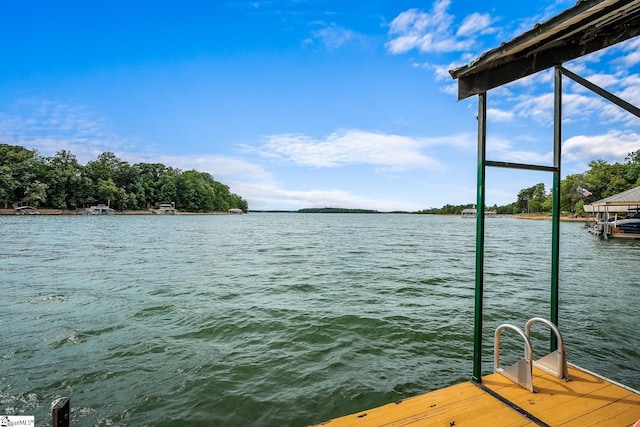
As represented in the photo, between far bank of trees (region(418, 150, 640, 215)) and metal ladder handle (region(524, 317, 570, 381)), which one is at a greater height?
far bank of trees (region(418, 150, 640, 215))

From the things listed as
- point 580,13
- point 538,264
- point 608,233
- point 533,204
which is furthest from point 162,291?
point 533,204

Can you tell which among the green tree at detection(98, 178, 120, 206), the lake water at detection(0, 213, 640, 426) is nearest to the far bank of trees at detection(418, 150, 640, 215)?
the lake water at detection(0, 213, 640, 426)

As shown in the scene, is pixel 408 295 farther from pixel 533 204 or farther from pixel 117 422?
pixel 533 204

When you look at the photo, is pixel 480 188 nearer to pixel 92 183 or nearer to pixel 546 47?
pixel 546 47

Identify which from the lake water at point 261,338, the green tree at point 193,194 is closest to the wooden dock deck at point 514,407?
the lake water at point 261,338

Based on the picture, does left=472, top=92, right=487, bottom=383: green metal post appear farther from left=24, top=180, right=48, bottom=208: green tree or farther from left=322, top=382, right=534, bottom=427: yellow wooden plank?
left=24, top=180, right=48, bottom=208: green tree

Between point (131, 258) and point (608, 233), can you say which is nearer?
point (131, 258)

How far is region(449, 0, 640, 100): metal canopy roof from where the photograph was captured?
288 cm

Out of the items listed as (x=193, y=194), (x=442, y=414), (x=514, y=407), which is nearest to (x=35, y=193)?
(x=193, y=194)

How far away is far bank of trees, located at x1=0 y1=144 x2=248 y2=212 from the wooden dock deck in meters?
109

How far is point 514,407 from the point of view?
118 inches

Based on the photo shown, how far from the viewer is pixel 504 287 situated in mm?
12164

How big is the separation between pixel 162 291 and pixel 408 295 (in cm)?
808

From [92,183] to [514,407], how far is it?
126m
